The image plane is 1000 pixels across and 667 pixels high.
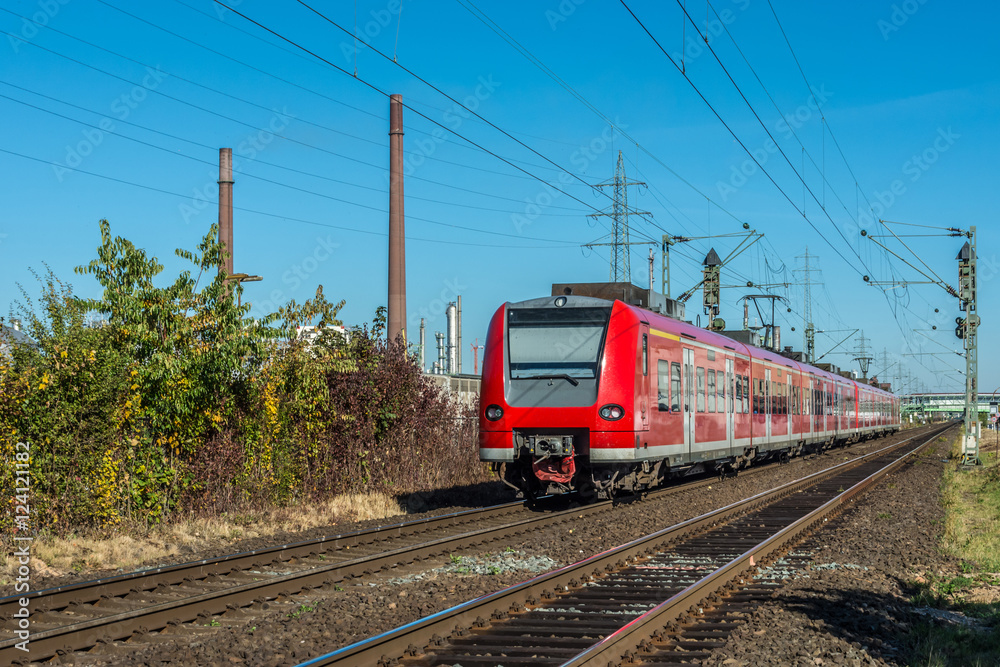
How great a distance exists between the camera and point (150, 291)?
13312mm

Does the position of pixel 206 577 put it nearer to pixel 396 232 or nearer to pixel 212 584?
pixel 212 584

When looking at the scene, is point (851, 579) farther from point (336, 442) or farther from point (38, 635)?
point (336, 442)

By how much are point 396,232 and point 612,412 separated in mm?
9022

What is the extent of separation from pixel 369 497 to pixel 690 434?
586 centimetres

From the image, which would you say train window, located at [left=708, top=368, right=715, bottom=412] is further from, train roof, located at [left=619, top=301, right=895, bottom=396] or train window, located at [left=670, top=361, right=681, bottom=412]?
train window, located at [left=670, top=361, right=681, bottom=412]

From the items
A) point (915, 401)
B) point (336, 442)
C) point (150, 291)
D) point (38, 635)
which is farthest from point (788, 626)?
point (915, 401)

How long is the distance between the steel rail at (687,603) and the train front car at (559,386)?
2.98 m

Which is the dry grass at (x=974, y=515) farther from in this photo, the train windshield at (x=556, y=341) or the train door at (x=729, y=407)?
the train windshield at (x=556, y=341)

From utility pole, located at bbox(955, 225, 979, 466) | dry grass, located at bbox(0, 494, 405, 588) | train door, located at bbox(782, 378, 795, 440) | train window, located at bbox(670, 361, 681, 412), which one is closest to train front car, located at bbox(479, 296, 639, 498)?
train window, located at bbox(670, 361, 681, 412)

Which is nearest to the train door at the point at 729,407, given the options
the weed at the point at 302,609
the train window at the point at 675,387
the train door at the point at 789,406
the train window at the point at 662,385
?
the train window at the point at 675,387

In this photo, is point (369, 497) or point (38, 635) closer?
point (38, 635)

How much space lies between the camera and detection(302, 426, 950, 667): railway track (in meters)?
6.66

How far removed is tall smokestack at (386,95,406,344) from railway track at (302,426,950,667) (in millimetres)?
10044

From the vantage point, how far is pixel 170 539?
1199cm
